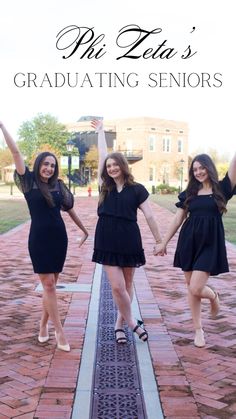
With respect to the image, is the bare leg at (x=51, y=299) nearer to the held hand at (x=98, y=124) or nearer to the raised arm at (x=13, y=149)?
the raised arm at (x=13, y=149)

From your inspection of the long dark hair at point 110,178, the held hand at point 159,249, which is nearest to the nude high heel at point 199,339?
the held hand at point 159,249

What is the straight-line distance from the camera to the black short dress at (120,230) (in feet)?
Result: 15.0

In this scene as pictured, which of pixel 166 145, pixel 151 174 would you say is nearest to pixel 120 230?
pixel 151 174

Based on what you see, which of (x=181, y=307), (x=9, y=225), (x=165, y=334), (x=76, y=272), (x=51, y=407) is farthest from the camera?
(x=9, y=225)

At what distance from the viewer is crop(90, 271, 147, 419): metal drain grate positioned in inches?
133

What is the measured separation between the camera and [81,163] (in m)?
67.4

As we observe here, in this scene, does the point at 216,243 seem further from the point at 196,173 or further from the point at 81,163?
the point at 81,163

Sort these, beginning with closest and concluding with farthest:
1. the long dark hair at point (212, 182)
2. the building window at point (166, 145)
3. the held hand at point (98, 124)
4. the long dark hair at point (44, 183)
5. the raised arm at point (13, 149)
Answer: the raised arm at point (13, 149)
the long dark hair at point (44, 183)
the long dark hair at point (212, 182)
the held hand at point (98, 124)
the building window at point (166, 145)

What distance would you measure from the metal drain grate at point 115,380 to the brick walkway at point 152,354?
0.16m

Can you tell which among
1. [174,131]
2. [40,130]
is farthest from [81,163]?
[174,131]

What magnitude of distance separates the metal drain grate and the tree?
57.9 metres

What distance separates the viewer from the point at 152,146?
65062 millimetres

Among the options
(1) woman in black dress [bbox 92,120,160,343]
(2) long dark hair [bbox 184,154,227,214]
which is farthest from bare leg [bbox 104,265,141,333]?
(2) long dark hair [bbox 184,154,227,214]

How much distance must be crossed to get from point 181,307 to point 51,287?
2125mm
